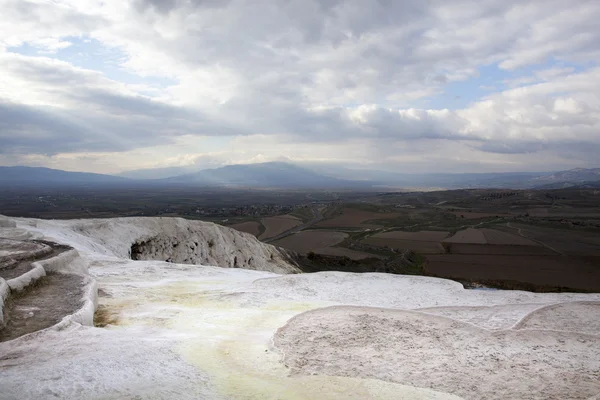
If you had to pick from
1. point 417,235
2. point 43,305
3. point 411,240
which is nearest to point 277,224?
point 417,235

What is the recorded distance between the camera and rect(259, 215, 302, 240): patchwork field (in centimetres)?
8699

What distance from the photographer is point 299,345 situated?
8719 millimetres

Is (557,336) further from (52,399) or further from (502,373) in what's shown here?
(52,399)

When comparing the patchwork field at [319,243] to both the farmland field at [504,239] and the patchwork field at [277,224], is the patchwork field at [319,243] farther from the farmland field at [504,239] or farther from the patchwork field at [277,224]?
the farmland field at [504,239]

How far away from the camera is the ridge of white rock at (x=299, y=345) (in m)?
6.36

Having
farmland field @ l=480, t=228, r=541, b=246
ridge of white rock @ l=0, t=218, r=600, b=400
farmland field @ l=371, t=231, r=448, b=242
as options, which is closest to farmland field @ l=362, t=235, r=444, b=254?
farmland field @ l=371, t=231, r=448, b=242

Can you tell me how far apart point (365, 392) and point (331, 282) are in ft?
34.9

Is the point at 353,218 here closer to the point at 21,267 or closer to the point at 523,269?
the point at 523,269

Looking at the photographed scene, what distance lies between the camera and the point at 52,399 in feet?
18.0

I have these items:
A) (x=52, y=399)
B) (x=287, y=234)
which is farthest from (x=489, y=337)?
(x=287, y=234)

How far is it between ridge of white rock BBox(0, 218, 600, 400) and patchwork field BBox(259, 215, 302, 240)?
6876 centimetres

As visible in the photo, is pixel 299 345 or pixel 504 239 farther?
pixel 504 239

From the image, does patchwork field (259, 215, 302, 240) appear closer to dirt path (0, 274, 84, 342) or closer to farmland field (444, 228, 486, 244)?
farmland field (444, 228, 486, 244)

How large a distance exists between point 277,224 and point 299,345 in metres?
93.2
